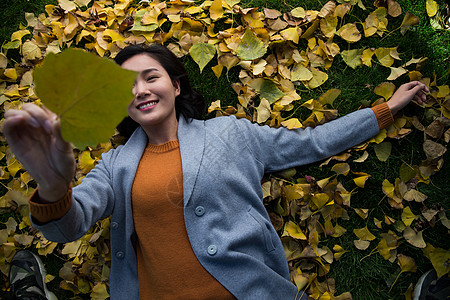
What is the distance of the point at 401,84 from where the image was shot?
1.87m

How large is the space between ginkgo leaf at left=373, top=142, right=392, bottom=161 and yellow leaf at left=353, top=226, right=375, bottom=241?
0.39 metres

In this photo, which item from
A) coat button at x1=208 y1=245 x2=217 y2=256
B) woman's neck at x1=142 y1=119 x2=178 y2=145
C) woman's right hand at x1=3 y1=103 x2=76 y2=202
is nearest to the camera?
woman's right hand at x1=3 y1=103 x2=76 y2=202

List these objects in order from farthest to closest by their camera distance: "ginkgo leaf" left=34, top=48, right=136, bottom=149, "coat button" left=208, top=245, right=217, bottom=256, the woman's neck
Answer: the woman's neck, "coat button" left=208, top=245, right=217, bottom=256, "ginkgo leaf" left=34, top=48, right=136, bottom=149

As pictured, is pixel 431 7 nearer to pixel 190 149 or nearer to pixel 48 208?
pixel 190 149

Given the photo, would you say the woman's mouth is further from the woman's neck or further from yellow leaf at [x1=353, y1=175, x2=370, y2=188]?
yellow leaf at [x1=353, y1=175, x2=370, y2=188]

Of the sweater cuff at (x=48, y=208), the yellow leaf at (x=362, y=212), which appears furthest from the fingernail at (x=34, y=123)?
the yellow leaf at (x=362, y=212)

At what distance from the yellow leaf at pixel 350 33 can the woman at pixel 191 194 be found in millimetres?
452

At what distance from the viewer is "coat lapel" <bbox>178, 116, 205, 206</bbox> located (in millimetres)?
1468

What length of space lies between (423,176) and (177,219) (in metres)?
1.31

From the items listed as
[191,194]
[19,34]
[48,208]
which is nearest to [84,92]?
[48,208]

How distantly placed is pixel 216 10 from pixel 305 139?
970mm

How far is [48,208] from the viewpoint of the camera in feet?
3.54

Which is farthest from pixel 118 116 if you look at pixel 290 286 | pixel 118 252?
pixel 290 286

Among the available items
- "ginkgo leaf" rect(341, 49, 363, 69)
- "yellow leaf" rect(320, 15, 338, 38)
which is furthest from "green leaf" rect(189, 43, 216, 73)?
"ginkgo leaf" rect(341, 49, 363, 69)
